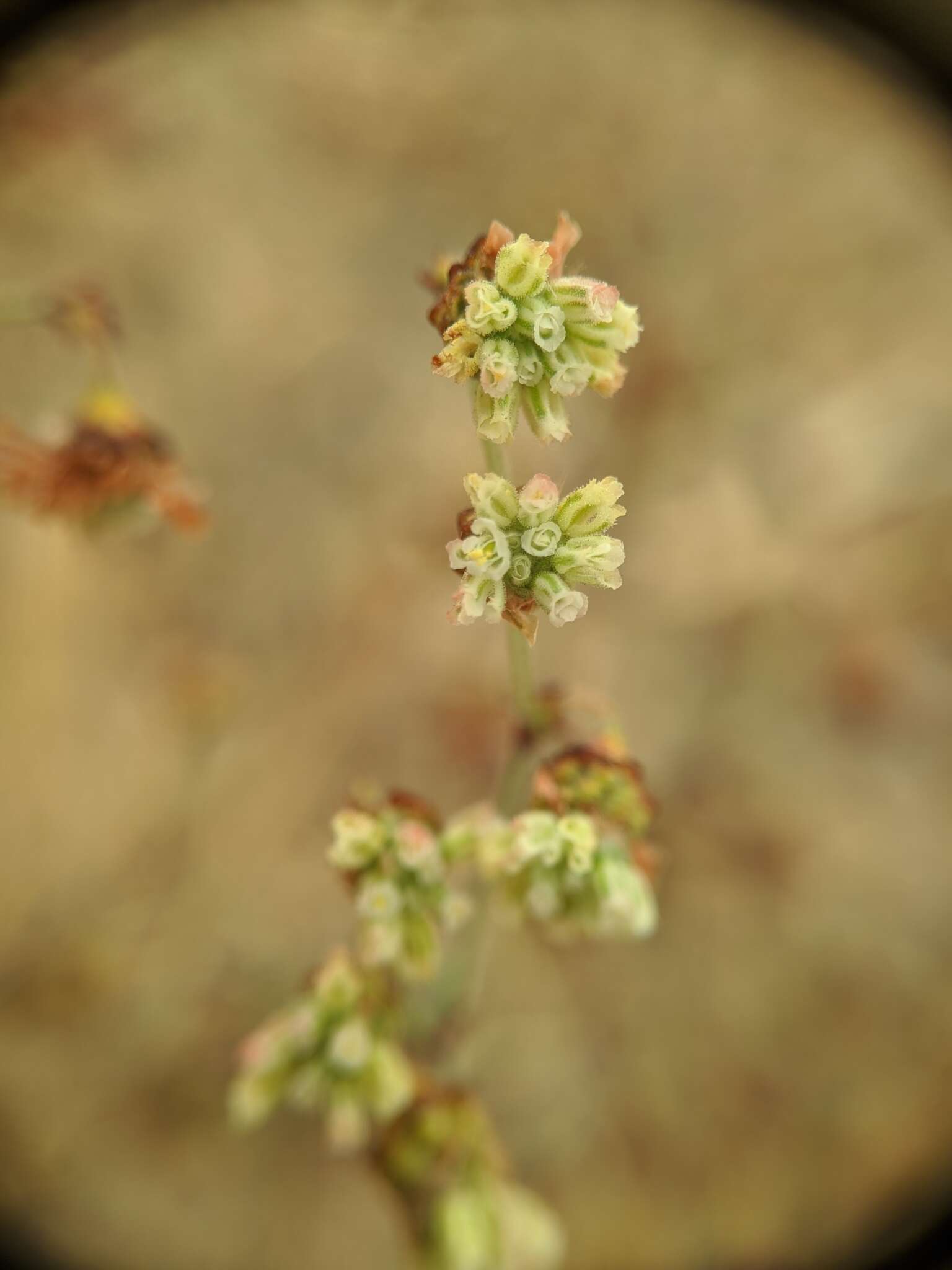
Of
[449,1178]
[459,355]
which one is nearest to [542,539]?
[459,355]

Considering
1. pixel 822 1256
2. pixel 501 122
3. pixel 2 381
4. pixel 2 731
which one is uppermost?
pixel 501 122

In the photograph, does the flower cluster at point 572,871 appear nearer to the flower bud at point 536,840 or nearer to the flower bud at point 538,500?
the flower bud at point 536,840

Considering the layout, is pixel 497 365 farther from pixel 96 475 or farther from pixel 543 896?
pixel 96 475

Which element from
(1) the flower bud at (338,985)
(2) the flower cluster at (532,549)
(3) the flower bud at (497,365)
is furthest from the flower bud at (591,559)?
(1) the flower bud at (338,985)

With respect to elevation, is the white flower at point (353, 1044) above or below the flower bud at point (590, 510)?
below

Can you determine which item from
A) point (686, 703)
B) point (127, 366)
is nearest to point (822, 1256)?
point (686, 703)

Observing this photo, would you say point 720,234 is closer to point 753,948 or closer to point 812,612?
point 812,612

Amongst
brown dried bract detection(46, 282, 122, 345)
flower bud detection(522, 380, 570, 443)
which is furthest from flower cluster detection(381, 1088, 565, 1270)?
brown dried bract detection(46, 282, 122, 345)
